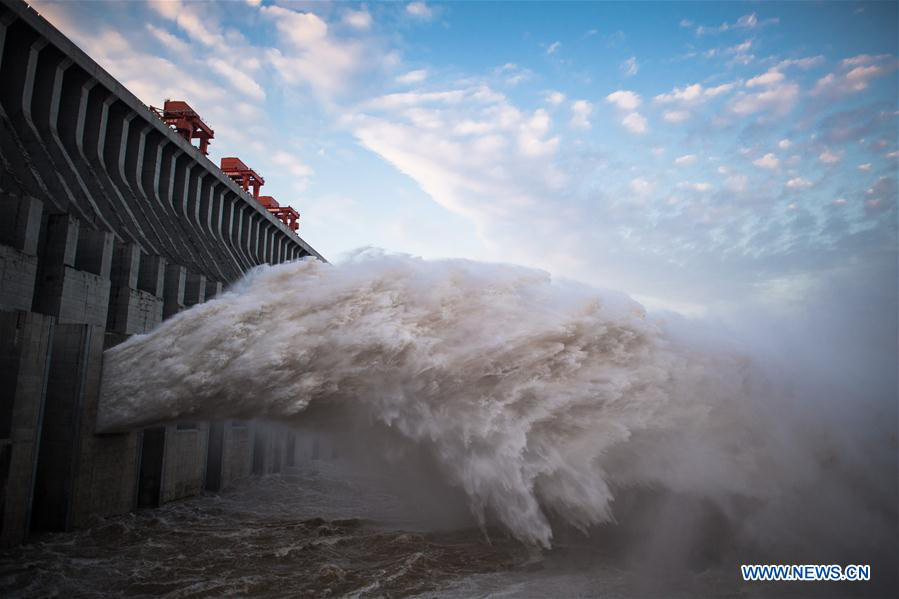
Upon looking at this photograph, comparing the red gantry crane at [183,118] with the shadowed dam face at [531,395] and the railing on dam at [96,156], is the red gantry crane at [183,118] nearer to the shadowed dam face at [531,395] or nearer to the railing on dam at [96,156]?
the railing on dam at [96,156]

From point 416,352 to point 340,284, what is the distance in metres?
3.26

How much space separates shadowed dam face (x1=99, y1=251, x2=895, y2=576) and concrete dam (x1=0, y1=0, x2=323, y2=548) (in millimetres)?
2878

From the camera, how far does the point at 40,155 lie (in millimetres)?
26109

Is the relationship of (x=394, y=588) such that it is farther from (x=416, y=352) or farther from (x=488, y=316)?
(x=488, y=316)

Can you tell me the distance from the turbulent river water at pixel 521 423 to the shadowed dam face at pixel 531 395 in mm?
57

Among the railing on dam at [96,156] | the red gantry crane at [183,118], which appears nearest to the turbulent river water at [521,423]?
the railing on dam at [96,156]

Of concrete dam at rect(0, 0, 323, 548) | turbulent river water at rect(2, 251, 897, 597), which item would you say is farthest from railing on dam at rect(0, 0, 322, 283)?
turbulent river water at rect(2, 251, 897, 597)

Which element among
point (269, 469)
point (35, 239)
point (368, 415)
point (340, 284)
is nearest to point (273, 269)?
point (340, 284)

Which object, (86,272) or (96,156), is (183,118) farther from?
(86,272)

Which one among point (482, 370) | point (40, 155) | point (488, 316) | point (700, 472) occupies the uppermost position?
point (40, 155)

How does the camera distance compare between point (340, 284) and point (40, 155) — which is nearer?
point (340, 284)

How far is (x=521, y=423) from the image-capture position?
15.9 metres

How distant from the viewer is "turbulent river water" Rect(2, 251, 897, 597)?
51.9 feet

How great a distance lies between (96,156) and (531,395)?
2828 cm
